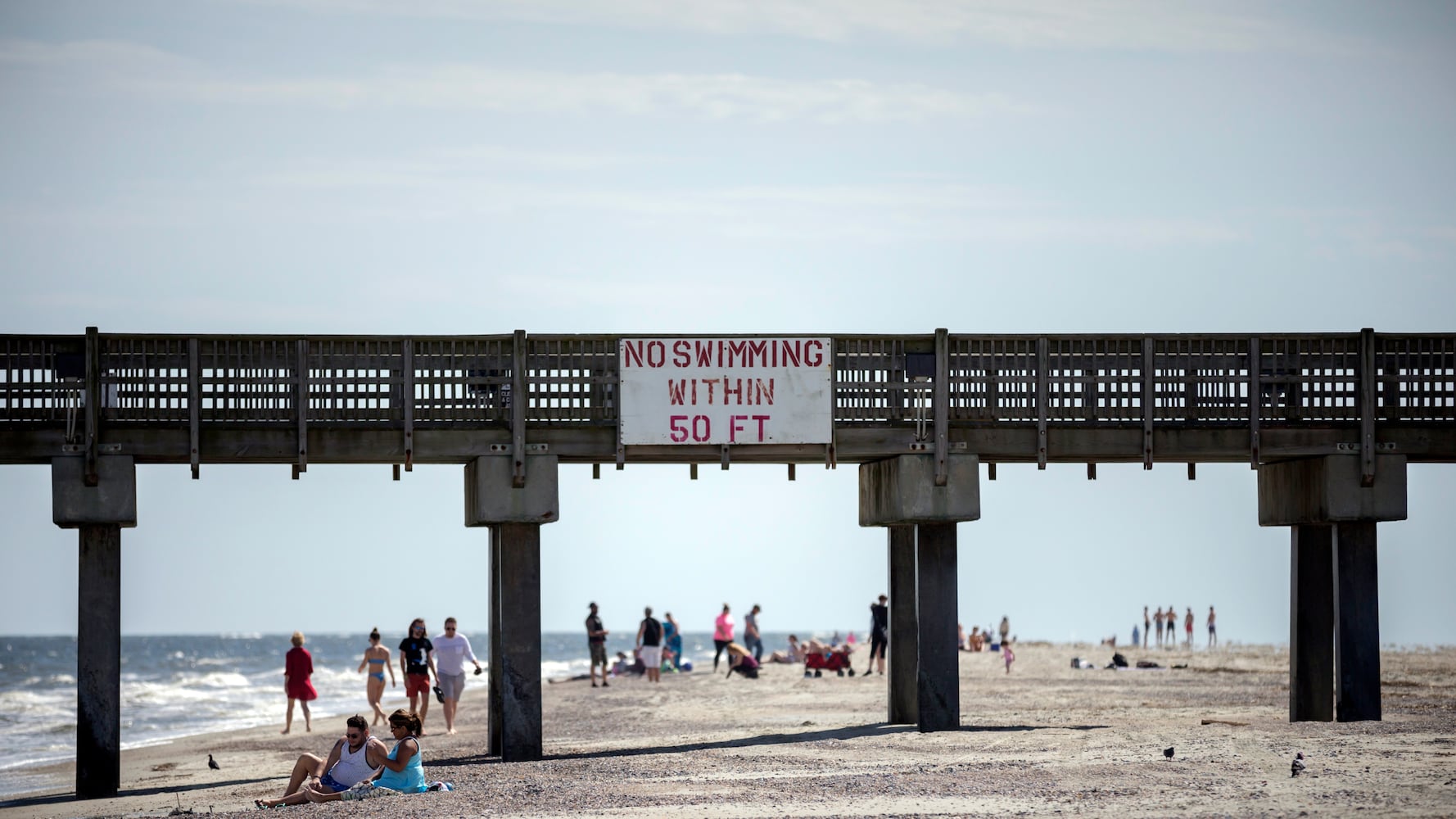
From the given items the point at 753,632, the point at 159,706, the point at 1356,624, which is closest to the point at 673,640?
the point at 753,632

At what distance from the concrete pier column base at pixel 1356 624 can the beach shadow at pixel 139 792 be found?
13664 mm

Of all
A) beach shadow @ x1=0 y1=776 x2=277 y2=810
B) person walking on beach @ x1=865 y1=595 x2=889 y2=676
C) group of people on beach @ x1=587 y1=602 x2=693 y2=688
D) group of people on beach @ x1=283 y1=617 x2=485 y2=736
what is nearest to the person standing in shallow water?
person walking on beach @ x1=865 y1=595 x2=889 y2=676

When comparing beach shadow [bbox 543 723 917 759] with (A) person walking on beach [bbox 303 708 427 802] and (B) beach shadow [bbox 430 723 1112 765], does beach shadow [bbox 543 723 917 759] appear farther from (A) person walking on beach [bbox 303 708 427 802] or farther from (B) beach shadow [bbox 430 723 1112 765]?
(A) person walking on beach [bbox 303 708 427 802]

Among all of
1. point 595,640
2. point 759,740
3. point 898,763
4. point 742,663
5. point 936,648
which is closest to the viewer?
point 898,763

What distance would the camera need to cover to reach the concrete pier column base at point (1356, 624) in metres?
21.4

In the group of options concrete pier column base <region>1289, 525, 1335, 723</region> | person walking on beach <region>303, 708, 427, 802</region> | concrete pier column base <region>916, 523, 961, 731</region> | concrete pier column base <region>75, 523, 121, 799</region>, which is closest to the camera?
person walking on beach <region>303, 708, 427, 802</region>

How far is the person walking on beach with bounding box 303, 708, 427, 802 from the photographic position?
1686cm

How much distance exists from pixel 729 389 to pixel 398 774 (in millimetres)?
6794

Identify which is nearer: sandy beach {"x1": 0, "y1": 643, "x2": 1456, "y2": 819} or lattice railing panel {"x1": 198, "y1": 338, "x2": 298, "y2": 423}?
sandy beach {"x1": 0, "y1": 643, "x2": 1456, "y2": 819}

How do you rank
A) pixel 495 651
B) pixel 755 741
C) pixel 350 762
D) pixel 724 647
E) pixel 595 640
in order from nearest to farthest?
pixel 350 762 < pixel 495 651 < pixel 755 741 < pixel 595 640 < pixel 724 647

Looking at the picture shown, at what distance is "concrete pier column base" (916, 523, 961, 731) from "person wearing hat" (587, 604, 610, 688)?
15282 mm

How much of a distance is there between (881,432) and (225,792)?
9107mm

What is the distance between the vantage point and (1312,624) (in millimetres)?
22516

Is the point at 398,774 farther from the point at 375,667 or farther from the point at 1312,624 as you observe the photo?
the point at 1312,624
